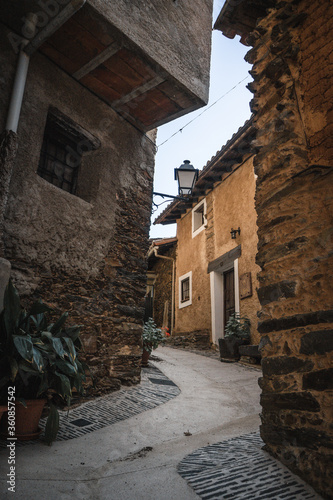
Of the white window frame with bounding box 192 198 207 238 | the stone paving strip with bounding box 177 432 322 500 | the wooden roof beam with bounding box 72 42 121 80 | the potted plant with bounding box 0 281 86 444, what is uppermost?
the white window frame with bounding box 192 198 207 238

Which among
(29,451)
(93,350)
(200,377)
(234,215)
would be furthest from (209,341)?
(29,451)

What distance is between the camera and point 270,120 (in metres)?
2.74

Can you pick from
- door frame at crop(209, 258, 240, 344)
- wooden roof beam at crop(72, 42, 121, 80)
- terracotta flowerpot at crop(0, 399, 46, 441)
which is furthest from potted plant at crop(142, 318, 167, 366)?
door frame at crop(209, 258, 240, 344)

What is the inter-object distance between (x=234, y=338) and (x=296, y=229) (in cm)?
577

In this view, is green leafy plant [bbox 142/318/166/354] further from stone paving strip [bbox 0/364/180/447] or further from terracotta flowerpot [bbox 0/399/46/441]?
terracotta flowerpot [bbox 0/399/46/441]

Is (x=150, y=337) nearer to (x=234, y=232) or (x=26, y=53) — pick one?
(x=26, y=53)

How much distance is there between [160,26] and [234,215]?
554cm

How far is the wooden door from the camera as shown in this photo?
31.0 ft

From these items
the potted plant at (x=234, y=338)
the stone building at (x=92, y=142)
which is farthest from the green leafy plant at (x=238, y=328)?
the stone building at (x=92, y=142)

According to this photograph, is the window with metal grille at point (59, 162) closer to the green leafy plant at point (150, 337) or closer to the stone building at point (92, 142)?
the stone building at point (92, 142)

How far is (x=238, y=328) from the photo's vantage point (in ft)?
25.7

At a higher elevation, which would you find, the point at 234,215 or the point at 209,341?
the point at 234,215

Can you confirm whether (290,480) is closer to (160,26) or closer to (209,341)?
(160,26)

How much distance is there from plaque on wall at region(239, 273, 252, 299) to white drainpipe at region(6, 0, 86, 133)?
6.20m
